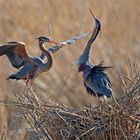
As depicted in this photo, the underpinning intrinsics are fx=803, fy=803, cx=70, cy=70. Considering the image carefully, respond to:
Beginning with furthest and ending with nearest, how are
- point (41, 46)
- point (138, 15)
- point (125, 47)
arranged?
point (138, 15) → point (125, 47) → point (41, 46)

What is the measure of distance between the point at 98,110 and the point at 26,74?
1.91 ft

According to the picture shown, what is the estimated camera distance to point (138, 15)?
8930mm

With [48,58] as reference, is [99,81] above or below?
below

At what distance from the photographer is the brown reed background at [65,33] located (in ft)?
25.1

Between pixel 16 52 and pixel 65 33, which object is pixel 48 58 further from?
pixel 65 33

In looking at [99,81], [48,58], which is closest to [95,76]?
[99,81]

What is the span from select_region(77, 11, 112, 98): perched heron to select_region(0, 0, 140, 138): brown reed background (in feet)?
9.93

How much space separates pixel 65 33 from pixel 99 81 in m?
3.90

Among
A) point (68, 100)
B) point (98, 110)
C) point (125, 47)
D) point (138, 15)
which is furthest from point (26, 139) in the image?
point (138, 15)

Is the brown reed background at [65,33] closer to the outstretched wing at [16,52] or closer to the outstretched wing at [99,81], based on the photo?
the outstretched wing at [16,52]

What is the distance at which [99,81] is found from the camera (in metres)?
4.14

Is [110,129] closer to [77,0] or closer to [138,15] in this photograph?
[77,0]

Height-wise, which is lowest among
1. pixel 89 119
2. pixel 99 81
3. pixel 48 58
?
pixel 89 119

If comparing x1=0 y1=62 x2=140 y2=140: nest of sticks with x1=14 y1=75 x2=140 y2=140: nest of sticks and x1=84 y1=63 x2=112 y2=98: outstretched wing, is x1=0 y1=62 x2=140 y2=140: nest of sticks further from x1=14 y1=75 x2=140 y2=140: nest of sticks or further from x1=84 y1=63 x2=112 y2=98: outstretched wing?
x1=84 y1=63 x2=112 y2=98: outstretched wing
